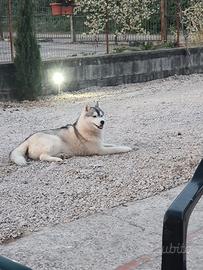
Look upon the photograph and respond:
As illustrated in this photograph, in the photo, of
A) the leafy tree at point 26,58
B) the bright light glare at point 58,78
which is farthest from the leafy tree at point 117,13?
the leafy tree at point 26,58

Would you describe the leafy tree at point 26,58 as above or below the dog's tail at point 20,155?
above

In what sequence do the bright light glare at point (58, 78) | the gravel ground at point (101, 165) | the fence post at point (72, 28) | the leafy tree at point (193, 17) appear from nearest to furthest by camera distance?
the gravel ground at point (101, 165)
the bright light glare at point (58, 78)
the fence post at point (72, 28)
the leafy tree at point (193, 17)

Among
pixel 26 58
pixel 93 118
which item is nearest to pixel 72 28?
pixel 26 58

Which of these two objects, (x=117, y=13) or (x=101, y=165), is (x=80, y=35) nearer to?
(x=117, y=13)

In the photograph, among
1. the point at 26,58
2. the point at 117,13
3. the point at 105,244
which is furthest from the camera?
the point at 117,13

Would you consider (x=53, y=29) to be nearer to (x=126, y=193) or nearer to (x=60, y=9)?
(x=60, y=9)

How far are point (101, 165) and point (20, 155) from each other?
3.23 feet

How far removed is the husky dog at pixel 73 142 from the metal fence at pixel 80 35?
6.05 meters

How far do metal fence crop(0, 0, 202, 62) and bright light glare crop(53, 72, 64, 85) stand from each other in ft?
2.65

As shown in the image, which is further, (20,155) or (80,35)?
(80,35)

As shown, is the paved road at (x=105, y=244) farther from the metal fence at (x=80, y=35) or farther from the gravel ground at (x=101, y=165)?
the metal fence at (x=80, y=35)

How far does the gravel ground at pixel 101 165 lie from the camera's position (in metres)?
4.98

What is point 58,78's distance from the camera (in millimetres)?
12508

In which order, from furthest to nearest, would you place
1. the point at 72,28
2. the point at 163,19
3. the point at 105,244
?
A: 1. the point at 72,28
2. the point at 163,19
3. the point at 105,244
